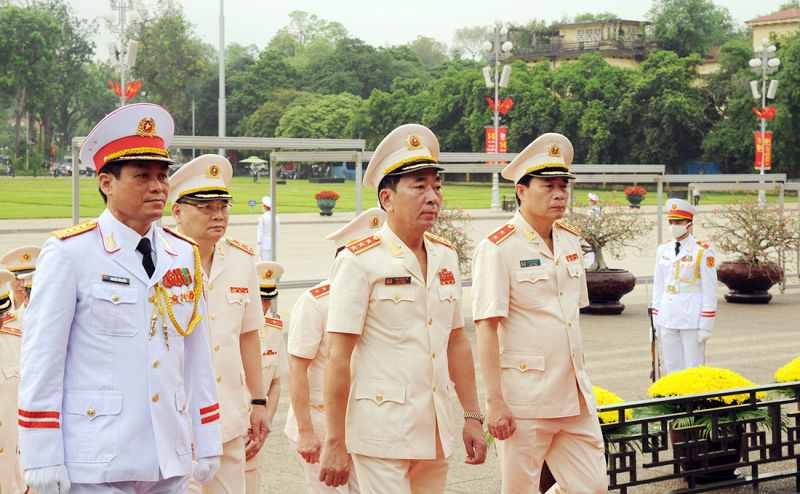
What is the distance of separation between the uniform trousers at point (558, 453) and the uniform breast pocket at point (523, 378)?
0.12 m

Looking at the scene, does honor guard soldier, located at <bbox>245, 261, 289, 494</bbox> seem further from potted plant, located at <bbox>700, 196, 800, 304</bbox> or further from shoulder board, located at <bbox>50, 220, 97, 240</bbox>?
potted plant, located at <bbox>700, 196, 800, 304</bbox>

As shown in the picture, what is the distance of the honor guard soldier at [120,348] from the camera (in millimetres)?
2650

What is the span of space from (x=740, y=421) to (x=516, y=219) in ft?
7.35

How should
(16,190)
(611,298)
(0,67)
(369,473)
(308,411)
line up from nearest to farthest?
(369,473), (308,411), (611,298), (16,190), (0,67)

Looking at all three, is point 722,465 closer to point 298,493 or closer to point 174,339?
point 298,493

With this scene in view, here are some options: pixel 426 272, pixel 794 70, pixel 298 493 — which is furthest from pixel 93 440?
pixel 794 70

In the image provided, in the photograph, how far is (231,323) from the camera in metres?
4.29

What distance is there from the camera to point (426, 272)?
370 cm

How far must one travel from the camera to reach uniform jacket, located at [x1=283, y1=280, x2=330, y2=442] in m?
4.11

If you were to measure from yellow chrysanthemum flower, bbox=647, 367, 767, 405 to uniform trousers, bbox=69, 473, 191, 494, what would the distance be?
3800 mm

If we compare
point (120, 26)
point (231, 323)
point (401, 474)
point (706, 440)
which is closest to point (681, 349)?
point (706, 440)

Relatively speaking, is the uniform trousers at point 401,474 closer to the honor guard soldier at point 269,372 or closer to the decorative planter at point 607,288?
the honor guard soldier at point 269,372

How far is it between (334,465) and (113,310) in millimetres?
1111

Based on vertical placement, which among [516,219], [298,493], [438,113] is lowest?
[298,493]
